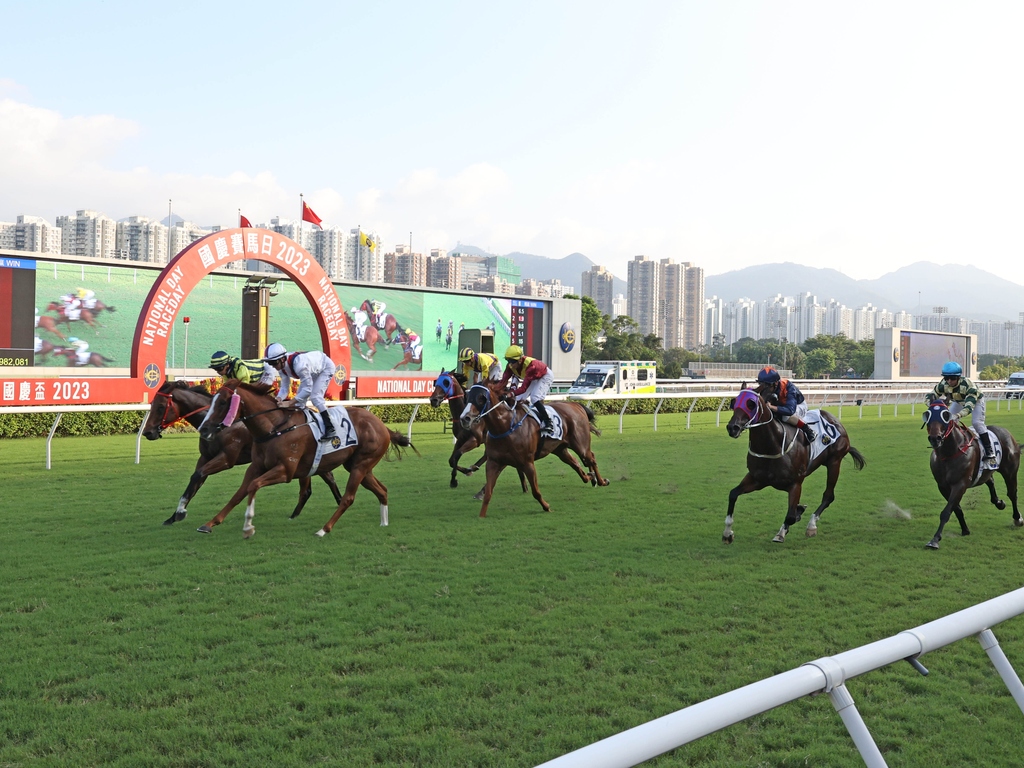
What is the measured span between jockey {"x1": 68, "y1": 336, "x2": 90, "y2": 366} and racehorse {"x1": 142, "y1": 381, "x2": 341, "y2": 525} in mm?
24936

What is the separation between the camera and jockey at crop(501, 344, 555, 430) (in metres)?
8.77

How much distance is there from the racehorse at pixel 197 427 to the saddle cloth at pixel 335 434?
0.76 meters

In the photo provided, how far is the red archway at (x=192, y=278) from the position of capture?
14.0m

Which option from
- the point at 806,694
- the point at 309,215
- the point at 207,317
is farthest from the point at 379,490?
the point at 207,317

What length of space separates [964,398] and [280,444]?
569 cm

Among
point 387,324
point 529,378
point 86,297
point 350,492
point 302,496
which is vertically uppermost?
point 86,297

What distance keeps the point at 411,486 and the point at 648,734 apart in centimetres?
863

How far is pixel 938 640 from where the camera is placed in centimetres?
193

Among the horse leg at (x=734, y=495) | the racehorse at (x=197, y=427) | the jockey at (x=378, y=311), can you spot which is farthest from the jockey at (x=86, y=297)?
the horse leg at (x=734, y=495)

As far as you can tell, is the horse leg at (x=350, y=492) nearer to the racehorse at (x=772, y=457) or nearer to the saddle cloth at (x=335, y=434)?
the saddle cloth at (x=335, y=434)

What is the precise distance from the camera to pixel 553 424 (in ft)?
30.1

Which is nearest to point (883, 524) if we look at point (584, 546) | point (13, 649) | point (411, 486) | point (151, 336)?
point (584, 546)

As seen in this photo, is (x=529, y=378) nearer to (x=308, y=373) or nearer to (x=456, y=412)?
(x=456, y=412)

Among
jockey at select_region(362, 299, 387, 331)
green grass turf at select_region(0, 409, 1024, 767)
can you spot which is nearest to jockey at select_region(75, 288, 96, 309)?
jockey at select_region(362, 299, 387, 331)
